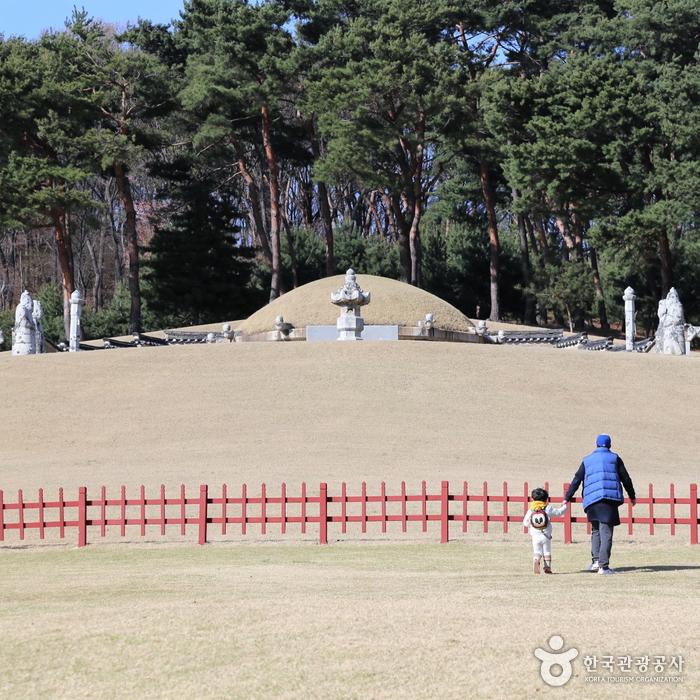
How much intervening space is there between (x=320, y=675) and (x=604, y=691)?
1.95 m

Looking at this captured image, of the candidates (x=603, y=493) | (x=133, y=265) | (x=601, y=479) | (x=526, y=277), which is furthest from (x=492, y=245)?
(x=603, y=493)

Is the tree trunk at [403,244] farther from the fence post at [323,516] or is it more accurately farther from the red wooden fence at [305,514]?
the fence post at [323,516]

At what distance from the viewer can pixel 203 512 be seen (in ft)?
61.2

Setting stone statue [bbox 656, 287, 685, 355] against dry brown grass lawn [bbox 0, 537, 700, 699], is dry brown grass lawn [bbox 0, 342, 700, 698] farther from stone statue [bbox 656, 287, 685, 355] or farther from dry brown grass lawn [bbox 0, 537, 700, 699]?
stone statue [bbox 656, 287, 685, 355]

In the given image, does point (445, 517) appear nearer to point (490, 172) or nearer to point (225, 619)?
point (225, 619)

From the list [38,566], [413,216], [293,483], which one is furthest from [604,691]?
[413,216]

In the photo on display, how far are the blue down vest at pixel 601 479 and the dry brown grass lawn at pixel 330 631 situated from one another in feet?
2.96

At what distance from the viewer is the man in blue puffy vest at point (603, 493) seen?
14164 millimetres

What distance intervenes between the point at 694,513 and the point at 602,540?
4452mm

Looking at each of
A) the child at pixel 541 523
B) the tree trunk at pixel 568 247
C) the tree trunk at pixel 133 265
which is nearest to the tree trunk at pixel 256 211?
the tree trunk at pixel 133 265

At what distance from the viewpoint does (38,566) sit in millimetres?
16328

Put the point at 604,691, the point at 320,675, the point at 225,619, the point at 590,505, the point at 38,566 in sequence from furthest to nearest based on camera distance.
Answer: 1. the point at 38,566
2. the point at 590,505
3. the point at 225,619
4. the point at 320,675
5. the point at 604,691

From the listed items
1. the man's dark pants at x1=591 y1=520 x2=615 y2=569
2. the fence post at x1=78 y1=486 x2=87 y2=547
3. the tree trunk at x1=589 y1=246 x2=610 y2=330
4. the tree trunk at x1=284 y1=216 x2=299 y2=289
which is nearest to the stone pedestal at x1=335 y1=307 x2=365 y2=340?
the tree trunk at x1=589 y1=246 x2=610 y2=330

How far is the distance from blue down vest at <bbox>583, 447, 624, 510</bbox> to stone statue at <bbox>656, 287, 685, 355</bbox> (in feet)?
109
